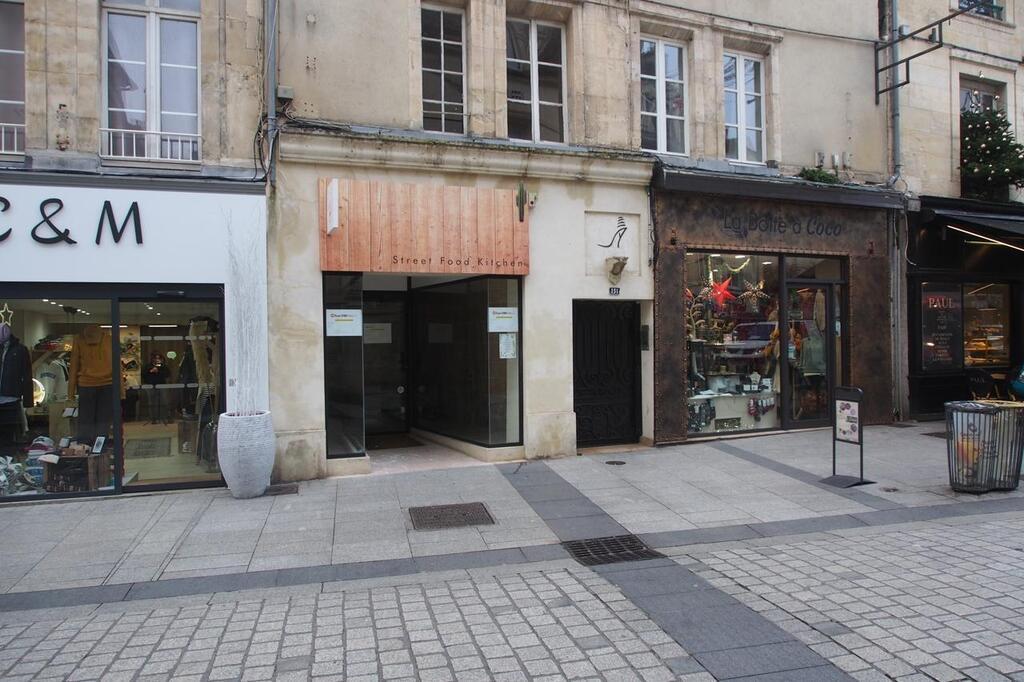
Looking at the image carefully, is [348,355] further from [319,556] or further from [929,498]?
[929,498]

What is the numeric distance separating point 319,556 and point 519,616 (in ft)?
6.91

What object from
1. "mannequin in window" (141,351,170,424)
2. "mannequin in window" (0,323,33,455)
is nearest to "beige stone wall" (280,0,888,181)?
"mannequin in window" (141,351,170,424)

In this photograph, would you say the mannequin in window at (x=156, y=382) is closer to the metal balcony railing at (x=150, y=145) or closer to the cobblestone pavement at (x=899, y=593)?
the metal balcony railing at (x=150, y=145)

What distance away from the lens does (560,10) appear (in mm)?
9914

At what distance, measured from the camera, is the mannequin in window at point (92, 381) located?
7.83 meters

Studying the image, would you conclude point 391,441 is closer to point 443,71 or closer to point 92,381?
point 92,381

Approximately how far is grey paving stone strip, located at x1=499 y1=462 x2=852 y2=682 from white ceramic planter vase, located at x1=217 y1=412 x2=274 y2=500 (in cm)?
345

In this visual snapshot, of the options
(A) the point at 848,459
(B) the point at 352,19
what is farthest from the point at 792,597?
(B) the point at 352,19

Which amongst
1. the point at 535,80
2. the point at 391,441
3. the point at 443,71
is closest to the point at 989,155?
the point at 535,80

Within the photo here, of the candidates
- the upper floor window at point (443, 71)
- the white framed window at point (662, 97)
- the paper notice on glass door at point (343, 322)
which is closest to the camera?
the paper notice on glass door at point (343, 322)

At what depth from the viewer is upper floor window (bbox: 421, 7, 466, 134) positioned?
371 inches

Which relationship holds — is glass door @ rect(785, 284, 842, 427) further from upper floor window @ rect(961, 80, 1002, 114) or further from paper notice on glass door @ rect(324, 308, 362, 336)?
paper notice on glass door @ rect(324, 308, 362, 336)

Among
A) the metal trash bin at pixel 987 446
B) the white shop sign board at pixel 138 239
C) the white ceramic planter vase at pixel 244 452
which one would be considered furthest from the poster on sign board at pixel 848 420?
the white shop sign board at pixel 138 239

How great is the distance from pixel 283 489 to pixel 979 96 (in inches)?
599
